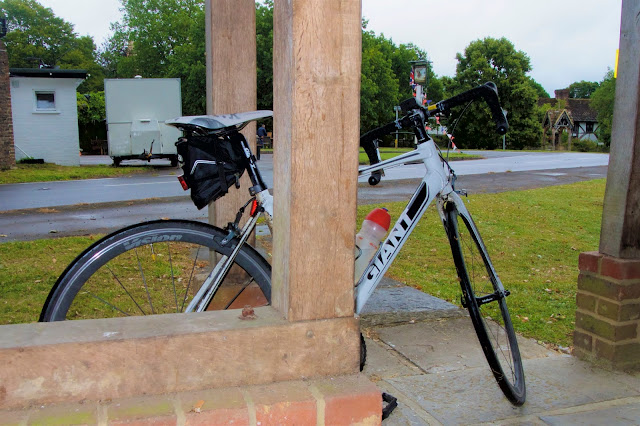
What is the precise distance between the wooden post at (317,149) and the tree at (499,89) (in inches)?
2116

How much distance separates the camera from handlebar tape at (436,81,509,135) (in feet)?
9.32

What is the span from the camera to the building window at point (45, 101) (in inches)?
1006

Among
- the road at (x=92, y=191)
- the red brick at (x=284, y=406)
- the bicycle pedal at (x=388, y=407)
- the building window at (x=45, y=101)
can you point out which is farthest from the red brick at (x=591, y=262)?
the building window at (x=45, y=101)

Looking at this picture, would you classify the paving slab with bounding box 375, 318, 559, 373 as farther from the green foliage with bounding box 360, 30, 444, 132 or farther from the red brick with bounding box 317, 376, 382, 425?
the green foliage with bounding box 360, 30, 444, 132

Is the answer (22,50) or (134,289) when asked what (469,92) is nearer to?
(134,289)

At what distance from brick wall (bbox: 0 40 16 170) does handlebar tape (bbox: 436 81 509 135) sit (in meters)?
21.2

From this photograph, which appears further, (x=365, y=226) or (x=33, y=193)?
(x=33, y=193)

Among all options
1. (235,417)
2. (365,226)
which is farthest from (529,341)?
(235,417)

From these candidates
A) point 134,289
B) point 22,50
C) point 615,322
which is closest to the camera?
point 615,322

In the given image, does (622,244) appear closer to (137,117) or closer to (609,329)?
(609,329)

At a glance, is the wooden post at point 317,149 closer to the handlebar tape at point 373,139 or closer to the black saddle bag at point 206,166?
the black saddle bag at point 206,166

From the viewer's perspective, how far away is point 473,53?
201ft

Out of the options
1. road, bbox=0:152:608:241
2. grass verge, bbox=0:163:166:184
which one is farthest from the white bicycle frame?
grass verge, bbox=0:163:166:184

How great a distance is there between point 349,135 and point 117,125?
70.9 feet
